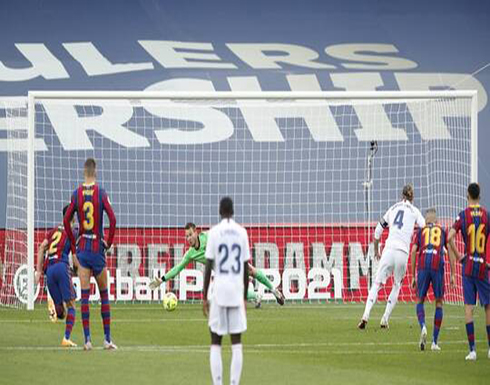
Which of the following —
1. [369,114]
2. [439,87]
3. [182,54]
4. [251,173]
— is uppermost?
[182,54]

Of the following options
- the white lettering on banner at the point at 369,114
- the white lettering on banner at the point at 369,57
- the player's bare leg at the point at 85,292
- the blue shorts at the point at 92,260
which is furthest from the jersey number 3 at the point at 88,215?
the white lettering on banner at the point at 369,57

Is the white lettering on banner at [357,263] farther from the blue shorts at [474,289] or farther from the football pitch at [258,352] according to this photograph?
the blue shorts at [474,289]

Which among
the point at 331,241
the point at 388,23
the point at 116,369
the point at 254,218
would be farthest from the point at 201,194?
the point at 116,369

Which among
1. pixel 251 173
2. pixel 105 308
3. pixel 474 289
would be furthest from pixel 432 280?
pixel 251 173

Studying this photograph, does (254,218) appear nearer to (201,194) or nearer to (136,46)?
(201,194)

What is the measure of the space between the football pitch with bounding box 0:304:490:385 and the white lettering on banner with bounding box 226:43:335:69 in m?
12.0

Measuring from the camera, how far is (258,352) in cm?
1662

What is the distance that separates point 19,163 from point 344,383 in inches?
635

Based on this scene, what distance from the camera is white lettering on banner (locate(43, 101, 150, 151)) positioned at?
32.7m

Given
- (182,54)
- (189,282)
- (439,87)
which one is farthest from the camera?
(439,87)

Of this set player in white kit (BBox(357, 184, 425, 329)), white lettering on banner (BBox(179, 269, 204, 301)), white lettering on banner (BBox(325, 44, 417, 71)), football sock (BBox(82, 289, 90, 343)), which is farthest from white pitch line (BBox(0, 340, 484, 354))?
white lettering on banner (BBox(325, 44, 417, 71))

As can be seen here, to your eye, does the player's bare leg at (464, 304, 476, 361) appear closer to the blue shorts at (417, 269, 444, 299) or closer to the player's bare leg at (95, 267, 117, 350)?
the blue shorts at (417, 269, 444, 299)

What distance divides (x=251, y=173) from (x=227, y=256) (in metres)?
20.1

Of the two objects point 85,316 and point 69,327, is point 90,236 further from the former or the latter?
point 69,327
